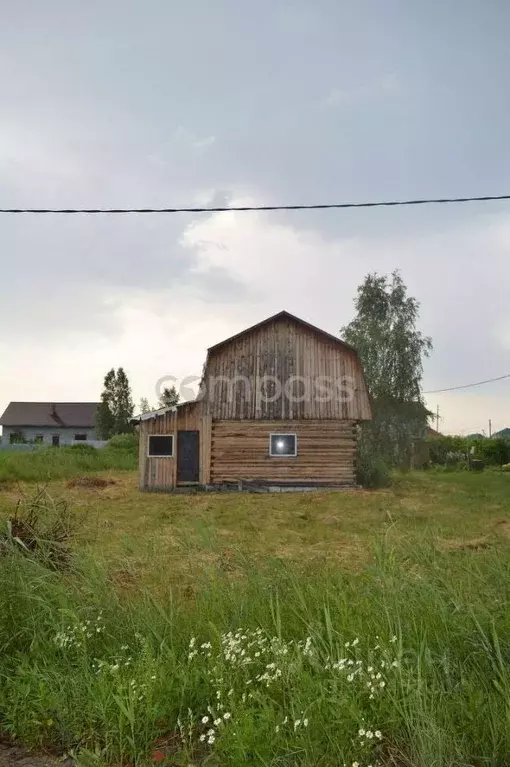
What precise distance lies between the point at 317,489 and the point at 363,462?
437 centimetres

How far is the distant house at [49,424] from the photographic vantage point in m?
71.1

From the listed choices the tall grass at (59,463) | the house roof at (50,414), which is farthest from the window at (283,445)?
the house roof at (50,414)

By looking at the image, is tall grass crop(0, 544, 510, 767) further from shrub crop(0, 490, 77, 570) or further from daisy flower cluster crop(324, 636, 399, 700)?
shrub crop(0, 490, 77, 570)

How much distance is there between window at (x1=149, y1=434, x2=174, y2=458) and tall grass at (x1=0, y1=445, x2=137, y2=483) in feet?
13.4

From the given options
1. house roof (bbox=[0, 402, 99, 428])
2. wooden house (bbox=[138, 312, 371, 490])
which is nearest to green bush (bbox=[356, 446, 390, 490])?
wooden house (bbox=[138, 312, 371, 490])

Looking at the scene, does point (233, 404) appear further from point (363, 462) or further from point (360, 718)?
point (360, 718)

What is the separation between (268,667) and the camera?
400 centimetres

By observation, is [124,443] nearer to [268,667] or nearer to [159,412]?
[159,412]

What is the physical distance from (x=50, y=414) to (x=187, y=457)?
50.8m

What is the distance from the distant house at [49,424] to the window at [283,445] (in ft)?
155

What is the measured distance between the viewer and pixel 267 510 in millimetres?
19250

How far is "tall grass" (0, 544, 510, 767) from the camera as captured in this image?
11.8 ft

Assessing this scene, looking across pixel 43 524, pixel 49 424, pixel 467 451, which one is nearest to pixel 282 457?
pixel 43 524

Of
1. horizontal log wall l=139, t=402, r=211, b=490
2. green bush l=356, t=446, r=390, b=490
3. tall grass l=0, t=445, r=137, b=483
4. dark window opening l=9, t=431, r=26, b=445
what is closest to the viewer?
horizontal log wall l=139, t=402, r=211, b=490
